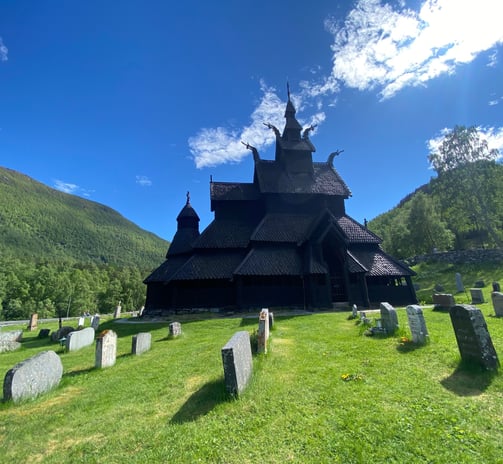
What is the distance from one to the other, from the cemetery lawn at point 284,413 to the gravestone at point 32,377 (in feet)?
0.92

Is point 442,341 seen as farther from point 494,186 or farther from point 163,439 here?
point 494,186

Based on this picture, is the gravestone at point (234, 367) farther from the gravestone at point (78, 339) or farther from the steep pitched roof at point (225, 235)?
the steep pitched roof at point (225, 235)

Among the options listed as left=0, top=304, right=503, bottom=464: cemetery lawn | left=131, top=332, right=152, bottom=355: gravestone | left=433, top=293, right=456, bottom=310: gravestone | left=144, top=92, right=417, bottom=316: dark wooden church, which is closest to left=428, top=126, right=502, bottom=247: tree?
left=144, top=92, right=417, bottom=316: dark wooden church

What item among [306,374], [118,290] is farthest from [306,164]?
[118,290]

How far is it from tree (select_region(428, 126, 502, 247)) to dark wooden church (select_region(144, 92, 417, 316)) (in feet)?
54.9

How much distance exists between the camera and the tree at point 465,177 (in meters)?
30.3

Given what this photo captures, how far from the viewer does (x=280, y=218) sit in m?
22.7

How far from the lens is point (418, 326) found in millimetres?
7324

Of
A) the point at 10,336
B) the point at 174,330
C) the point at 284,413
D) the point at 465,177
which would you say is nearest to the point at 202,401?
the point at 284,413

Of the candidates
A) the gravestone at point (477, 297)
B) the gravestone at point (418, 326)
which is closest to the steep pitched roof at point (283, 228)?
the gravestone at point (477, 297)

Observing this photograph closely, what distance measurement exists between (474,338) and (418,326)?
203cm

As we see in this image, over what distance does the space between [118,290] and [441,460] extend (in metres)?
95.3

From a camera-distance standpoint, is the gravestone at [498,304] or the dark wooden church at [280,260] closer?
the gravestone at [498,304]

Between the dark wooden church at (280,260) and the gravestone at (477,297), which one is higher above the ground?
the dark wooden church at (280,260)
